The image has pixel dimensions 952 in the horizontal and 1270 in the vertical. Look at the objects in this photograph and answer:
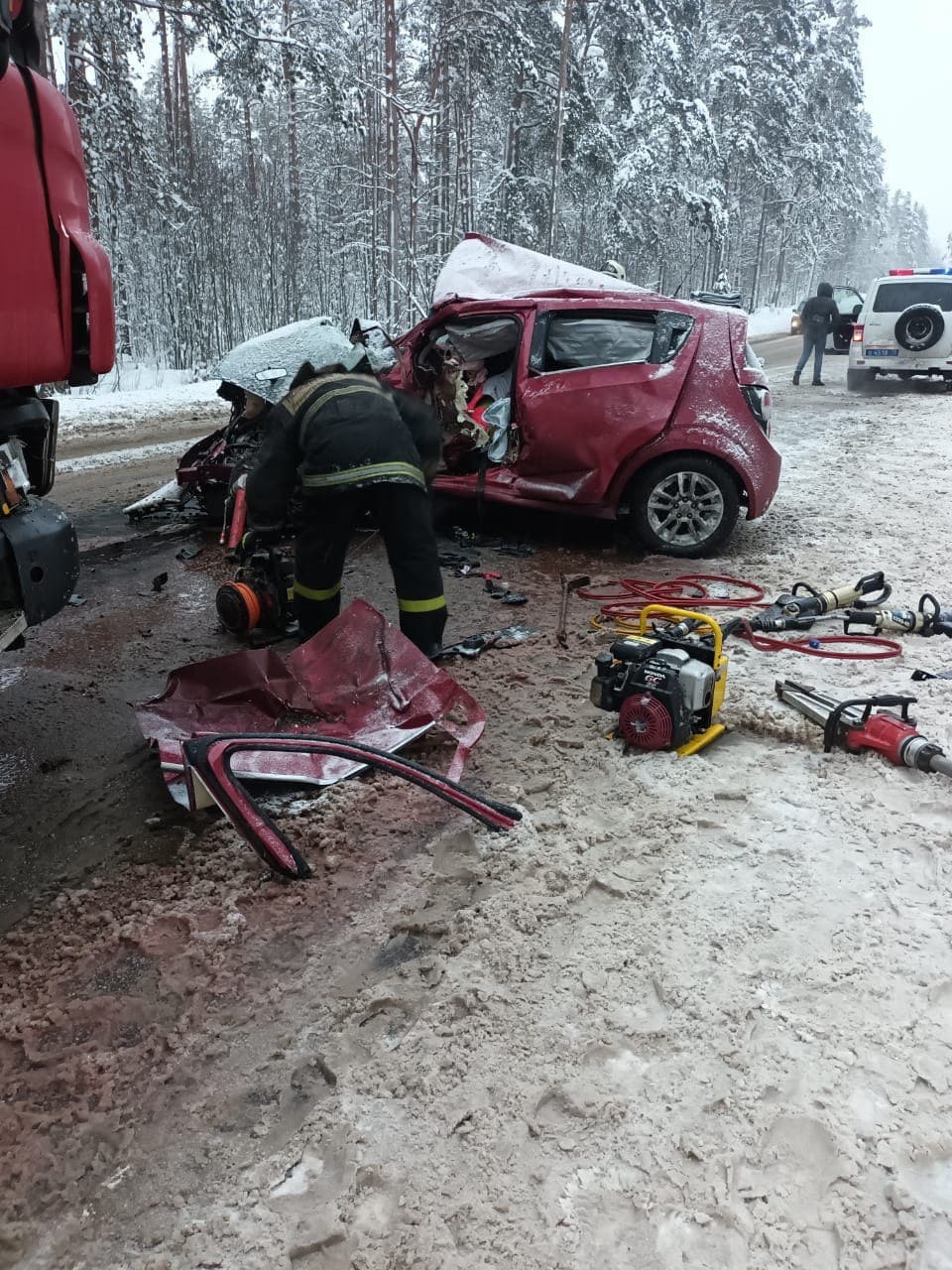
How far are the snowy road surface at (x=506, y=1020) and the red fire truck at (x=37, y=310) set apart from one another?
963 millimetres

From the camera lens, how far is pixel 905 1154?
168cm

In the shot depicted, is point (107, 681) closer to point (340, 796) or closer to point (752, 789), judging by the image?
point (340, 796)

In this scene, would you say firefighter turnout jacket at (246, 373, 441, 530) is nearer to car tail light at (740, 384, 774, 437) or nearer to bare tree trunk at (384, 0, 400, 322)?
car tail light at (740, 384, 774, 437)

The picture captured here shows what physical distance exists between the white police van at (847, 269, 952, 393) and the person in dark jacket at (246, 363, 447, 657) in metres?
12.5

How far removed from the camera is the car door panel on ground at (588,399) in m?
5.46

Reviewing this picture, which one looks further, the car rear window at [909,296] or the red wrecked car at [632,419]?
the car rear window at [909,296]

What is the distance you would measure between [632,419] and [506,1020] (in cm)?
426

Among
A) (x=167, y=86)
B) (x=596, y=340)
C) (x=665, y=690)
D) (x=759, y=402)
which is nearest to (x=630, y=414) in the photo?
(x=596, y=340)

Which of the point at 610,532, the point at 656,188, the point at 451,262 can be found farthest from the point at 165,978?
the point at 656,188

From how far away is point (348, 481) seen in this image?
3682 mm

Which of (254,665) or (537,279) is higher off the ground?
(537,279)

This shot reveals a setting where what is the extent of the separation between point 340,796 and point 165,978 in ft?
3.06

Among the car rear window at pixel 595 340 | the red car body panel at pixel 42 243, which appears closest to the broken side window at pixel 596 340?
the car rear window at pixel 595 340

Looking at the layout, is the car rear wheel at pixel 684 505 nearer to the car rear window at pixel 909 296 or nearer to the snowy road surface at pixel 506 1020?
the snowy road surface at pixel 506 1020
